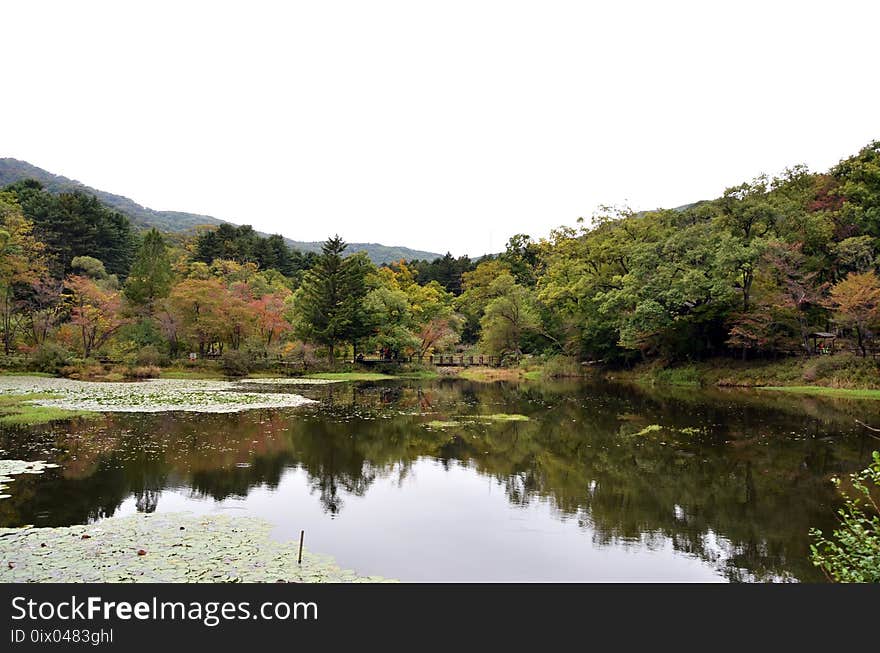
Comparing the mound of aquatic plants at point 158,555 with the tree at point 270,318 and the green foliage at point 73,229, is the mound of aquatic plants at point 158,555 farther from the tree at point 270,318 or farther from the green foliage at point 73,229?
the green foliage at point 73,229

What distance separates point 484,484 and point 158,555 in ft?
22.6

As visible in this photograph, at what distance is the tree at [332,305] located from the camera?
45469mm

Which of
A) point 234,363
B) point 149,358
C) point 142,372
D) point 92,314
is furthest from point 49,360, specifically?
point 234,363

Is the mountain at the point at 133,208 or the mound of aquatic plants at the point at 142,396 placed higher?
the mountain at the point at 133,208

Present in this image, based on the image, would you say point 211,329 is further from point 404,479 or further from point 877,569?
point 877,569

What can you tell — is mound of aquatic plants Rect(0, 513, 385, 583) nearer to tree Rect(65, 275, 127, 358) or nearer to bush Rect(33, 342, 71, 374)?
bush Rect(33, 342, 71, 374)

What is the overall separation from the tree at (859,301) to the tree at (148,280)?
145 feet

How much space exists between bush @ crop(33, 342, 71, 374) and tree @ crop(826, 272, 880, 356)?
143 feet

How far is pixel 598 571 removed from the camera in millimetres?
7555

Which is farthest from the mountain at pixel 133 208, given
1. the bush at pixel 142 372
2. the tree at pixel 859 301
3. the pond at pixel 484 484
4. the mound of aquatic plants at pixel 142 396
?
the pond at pixel 484 484

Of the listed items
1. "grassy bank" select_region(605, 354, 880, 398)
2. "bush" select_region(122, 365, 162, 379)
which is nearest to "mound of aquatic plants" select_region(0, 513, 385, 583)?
"bush" select_region(122, 365, 162, 379)

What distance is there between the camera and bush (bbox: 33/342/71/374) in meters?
33.7
